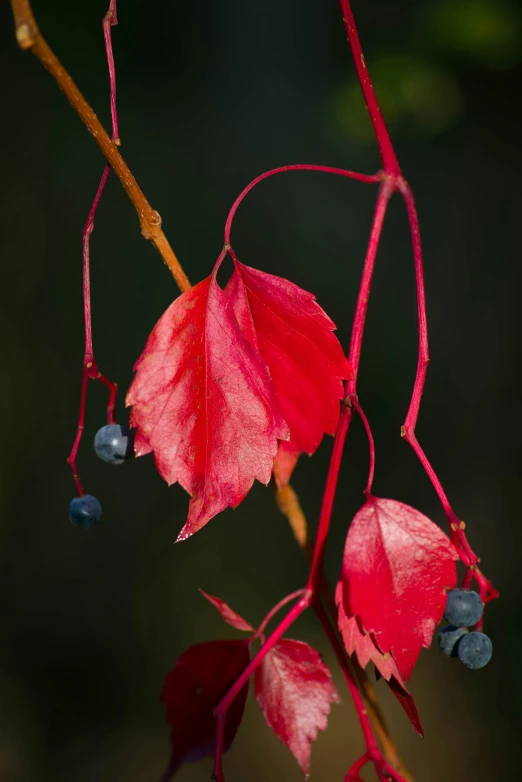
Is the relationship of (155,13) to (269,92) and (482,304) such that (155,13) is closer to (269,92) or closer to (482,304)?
(269,92)

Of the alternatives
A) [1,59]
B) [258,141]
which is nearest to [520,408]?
[258,141]

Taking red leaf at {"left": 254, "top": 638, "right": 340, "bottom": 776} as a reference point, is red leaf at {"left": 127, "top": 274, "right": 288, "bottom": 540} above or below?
above

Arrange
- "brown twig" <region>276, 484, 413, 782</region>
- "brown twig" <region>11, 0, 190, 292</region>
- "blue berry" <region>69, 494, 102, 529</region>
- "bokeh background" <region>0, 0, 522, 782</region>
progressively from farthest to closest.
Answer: "bokeh background" <region>0, 0, 522, 782</region>
"blue berry" <region>69, 494, 102, 529</region>
"brown twig" <region>276, 484, 413, 782</region>
"brown twig" <region>11, 0, 190, 292</region>

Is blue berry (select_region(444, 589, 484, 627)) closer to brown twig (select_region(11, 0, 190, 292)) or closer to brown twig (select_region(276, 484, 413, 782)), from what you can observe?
brown twig (select_region(276, 484, 413, 782))

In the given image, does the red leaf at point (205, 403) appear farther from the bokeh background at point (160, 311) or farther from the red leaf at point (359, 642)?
the bokeh background at point (160, 311)

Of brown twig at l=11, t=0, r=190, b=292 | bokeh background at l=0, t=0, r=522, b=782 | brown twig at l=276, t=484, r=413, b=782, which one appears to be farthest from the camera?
bokeh background at l=0, t=0, r=522, b=782

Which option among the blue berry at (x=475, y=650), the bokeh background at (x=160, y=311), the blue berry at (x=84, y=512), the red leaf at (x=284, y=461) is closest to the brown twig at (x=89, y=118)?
the red leaf at (x=284, y=461)

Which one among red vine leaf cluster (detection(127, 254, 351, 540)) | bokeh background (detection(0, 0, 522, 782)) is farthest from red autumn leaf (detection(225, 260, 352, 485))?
bokeh background (detection(0, 0, 522, 782))

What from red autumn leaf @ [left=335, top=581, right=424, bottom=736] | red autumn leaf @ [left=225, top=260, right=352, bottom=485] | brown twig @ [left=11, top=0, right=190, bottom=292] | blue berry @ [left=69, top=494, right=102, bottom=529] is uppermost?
brown twig @ [left=11, top=0, right=190, bottom=292]
